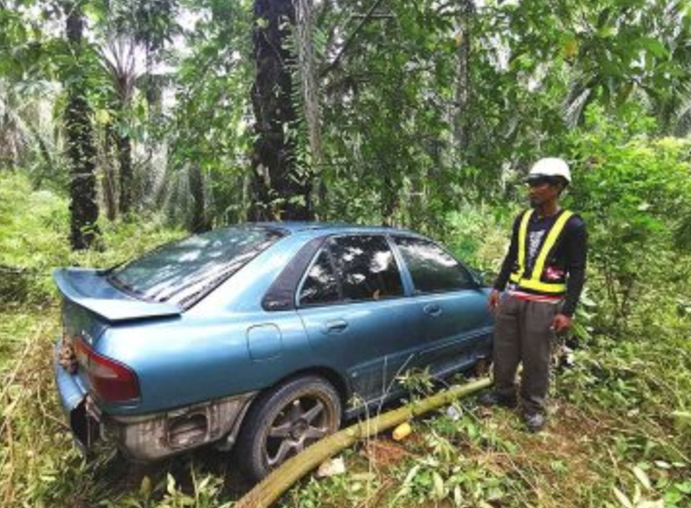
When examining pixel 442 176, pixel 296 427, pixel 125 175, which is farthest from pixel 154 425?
pixel 125 175

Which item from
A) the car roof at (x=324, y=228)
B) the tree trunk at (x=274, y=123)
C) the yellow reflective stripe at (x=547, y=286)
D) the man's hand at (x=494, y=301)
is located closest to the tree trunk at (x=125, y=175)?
the tree trunk at (x=274, y=123)

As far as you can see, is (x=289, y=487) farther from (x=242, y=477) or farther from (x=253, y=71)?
(x=253, y=71)

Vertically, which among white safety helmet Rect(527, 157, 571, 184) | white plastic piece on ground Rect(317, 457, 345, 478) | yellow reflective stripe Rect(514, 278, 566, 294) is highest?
white safety helmet Rect(527, 157, 571, 184)

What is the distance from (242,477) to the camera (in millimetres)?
3451

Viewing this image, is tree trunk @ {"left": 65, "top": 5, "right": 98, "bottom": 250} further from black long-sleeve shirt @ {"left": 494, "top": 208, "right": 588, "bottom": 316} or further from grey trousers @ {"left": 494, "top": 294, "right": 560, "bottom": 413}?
black long-sleeve shirt @ {"left": 494, "top": 208, "right": 588, "bottom": 316}

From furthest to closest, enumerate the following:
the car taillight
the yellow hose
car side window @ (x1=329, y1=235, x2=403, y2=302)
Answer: car side window @ (x1=329, y1=235, x2=403, y2=302), the yellow hose, the car taillight

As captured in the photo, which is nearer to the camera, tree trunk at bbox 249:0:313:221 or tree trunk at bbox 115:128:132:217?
tree trunk at bbox 249:0:313:221

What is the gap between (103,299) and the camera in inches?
126

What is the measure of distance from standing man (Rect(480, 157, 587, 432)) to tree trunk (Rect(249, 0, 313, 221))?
228 centimetres

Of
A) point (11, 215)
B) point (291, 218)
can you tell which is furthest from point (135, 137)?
point (11, 215)

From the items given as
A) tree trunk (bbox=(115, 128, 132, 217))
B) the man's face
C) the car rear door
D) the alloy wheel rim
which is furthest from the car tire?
tree trunk (bbox=(115, 128, 132, 217))

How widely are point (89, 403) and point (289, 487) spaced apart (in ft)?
3.78

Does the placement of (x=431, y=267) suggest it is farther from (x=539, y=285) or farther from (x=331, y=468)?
(x=331, y=468)

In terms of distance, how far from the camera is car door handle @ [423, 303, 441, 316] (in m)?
4.37
